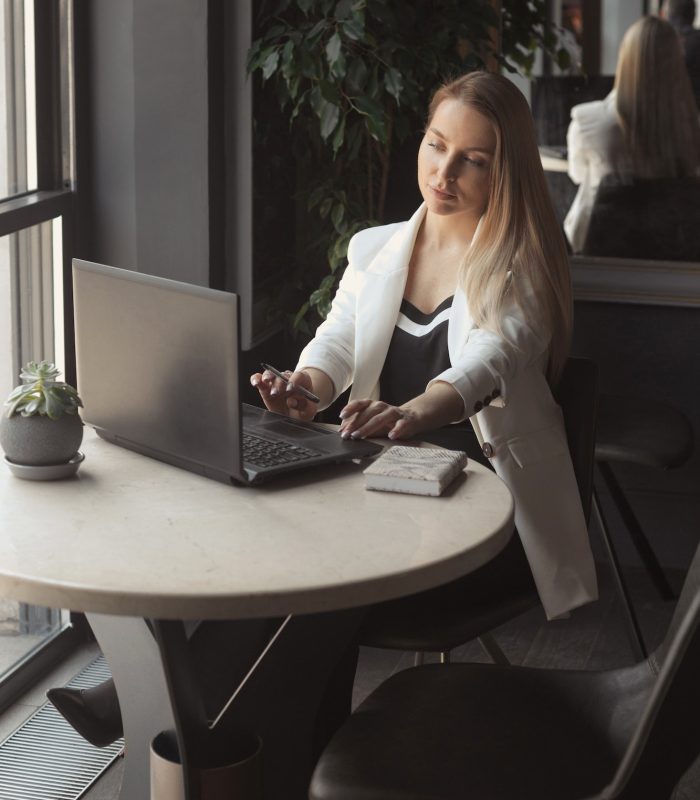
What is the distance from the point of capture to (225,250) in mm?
3229

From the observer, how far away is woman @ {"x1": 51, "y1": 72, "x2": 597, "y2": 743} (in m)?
2.30

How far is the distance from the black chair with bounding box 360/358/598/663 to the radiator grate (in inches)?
33.8

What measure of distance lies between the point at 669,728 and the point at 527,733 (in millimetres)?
349

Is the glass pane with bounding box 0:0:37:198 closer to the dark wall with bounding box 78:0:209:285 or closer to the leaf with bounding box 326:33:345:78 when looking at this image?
the dark wall with bounding box 78:0:209:285

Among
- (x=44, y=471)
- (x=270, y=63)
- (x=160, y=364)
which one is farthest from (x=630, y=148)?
(x=44, y=471)

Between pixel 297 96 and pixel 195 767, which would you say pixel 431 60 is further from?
pixel 195 767

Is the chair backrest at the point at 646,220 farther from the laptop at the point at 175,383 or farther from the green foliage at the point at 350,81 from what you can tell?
the laptop at the point at 175,383

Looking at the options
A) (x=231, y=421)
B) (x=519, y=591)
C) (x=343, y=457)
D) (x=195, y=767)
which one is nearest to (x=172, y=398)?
(x=231, y=421)

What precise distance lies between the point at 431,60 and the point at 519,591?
1.52 metres

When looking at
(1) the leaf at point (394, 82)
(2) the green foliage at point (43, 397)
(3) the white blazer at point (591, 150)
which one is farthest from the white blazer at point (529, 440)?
(3) the white blazer at point (591, 150)

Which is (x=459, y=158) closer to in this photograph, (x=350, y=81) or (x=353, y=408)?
(x=353, y=408)

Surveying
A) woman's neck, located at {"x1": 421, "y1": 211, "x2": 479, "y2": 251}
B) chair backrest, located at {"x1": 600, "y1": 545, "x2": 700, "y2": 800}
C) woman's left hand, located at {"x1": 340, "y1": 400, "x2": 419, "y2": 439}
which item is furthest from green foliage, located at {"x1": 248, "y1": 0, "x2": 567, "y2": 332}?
chair backrest, located at {"x1": 600, "y1": 545, "x2": 700, "y2": 800}

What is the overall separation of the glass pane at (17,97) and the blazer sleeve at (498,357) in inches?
44.6

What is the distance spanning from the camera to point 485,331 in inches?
92.7
